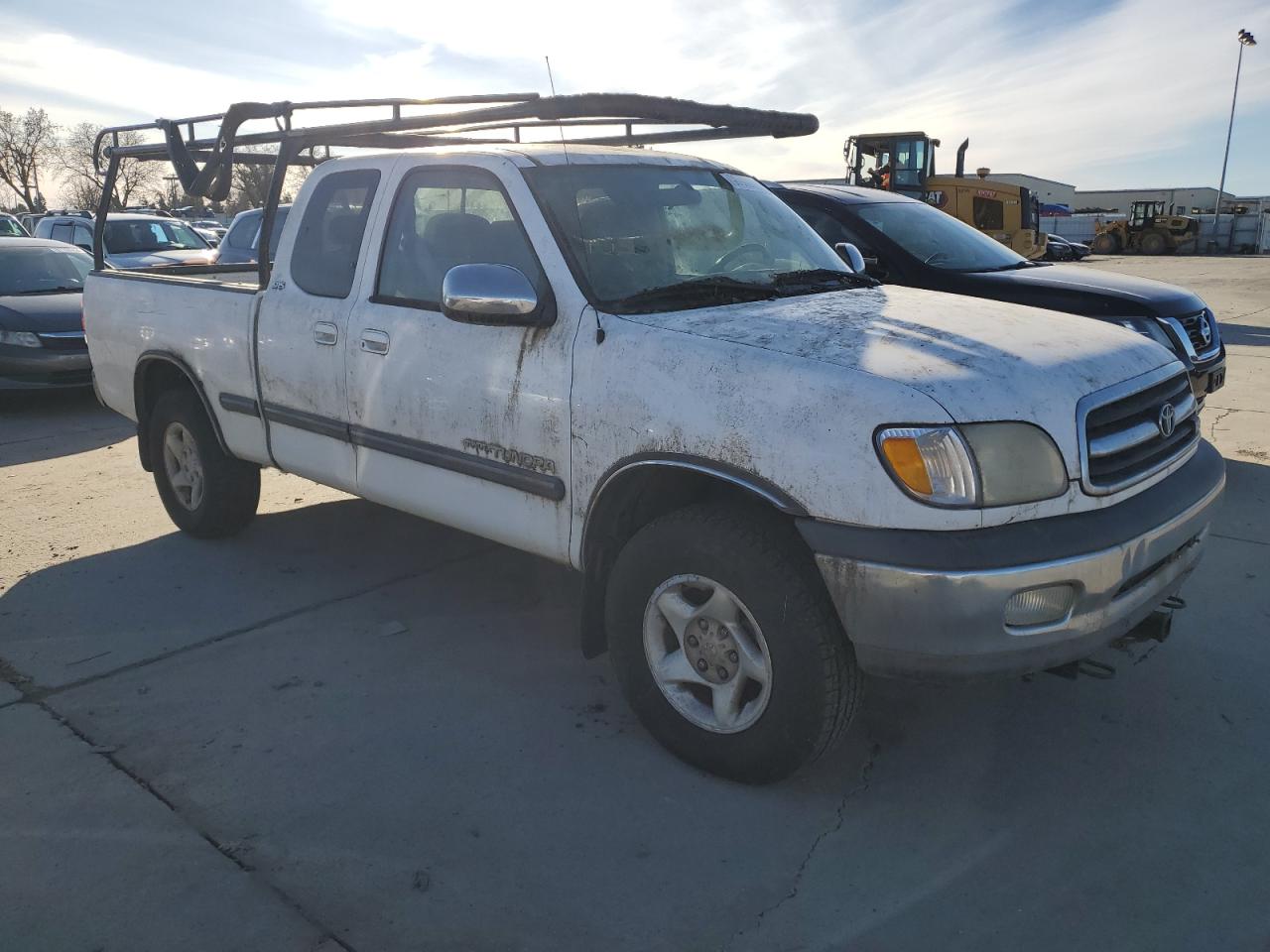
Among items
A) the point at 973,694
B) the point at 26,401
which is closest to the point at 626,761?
the point at 973,694

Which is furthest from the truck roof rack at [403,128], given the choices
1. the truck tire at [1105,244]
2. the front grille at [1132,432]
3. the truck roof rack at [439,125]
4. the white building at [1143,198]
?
the white building at [1143,198]

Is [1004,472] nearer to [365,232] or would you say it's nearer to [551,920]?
[551,920]

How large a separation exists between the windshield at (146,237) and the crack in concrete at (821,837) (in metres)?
13.1

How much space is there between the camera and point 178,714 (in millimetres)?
3541

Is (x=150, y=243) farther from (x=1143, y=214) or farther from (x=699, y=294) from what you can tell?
(x=1143, y=214)

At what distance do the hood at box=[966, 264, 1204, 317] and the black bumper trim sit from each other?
13.3 ft

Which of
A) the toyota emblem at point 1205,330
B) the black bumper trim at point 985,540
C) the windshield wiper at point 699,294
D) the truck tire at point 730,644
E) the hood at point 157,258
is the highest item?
the windshield wiper at point 699,294

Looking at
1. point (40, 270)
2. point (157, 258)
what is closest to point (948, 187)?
point (157, 258)

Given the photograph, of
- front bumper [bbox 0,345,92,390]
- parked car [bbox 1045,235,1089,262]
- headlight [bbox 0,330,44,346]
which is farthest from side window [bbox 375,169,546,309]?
parked car [bbox 1045,235,1089,262]

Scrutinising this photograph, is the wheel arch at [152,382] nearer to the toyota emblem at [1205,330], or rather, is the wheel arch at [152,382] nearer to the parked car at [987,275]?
the parked car at [987,275]

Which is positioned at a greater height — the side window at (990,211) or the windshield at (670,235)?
the side window at (990,211)

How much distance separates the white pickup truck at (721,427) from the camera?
2598 mm

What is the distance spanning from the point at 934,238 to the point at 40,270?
28.7ft

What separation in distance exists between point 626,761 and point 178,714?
1.63 meters
